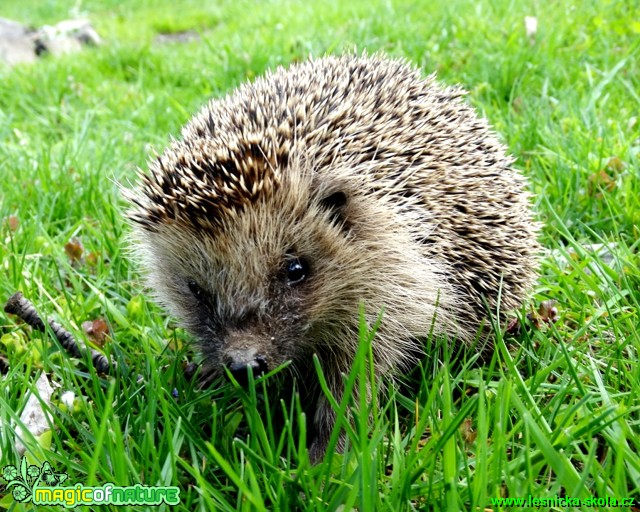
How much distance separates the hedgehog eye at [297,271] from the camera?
2.63 meters

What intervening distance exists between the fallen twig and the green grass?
6cm

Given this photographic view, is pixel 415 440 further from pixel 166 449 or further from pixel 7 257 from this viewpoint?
pixel 7 257

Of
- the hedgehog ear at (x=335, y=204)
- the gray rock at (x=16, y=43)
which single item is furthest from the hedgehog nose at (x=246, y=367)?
the gray rock at (x=16, y=43)

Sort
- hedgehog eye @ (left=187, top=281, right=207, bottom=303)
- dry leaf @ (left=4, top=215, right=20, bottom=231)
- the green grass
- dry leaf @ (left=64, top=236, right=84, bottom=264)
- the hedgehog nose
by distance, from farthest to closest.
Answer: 1. dry leaf @ (left=4, top=215, right=20, bottom=231)
2. dry leaf @ (left=64, top=236, right=84, bottom=264)
3. hedgehog eye @ (left=187, top=281, right=207, bottom=303)
4. the hedgehog nose
5. the green grass

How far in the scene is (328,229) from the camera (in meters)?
2.73

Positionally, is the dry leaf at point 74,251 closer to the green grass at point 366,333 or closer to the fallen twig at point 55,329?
the green grass at point 366,333

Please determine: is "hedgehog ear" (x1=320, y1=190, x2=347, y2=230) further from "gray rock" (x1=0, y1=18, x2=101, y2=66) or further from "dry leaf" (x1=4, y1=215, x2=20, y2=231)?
"gray rock" (x1=0, y1=18, x2=101, y2=66)

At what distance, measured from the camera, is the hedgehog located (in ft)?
8.41

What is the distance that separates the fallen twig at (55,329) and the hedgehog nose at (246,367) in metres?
0.73

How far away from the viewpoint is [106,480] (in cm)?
201

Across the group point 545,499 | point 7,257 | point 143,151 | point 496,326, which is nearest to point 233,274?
point 496,326

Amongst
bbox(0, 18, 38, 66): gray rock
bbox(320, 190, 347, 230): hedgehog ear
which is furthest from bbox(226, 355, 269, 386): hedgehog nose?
bbox(0, 18, 38, 66): gray rock

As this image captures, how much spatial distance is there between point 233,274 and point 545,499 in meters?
1.32

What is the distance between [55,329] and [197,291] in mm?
704
